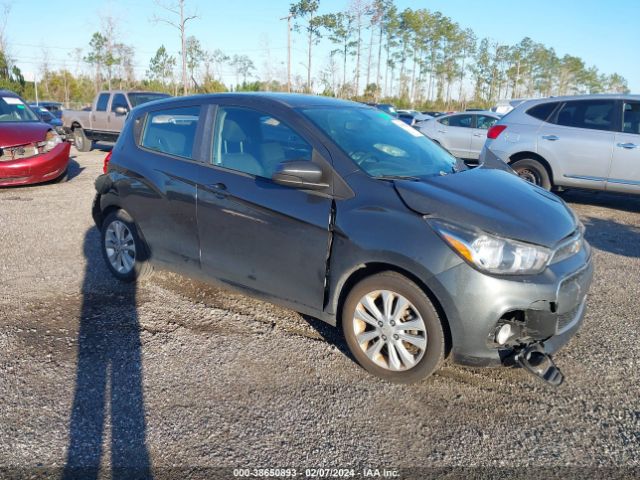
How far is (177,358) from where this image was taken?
3.47 metres

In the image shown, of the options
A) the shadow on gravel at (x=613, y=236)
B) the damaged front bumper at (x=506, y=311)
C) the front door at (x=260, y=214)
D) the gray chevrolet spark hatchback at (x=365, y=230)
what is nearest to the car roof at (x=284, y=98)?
the gray chevrolet spark hatchback at (x=365, y=230)

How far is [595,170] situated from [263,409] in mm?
7151

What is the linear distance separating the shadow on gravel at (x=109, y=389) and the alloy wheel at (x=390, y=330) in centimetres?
140

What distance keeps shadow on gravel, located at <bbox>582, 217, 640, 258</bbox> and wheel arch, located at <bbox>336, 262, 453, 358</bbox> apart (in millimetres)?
4070

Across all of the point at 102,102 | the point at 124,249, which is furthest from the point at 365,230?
the point at 102,102

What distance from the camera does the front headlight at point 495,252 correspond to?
284 centimetres

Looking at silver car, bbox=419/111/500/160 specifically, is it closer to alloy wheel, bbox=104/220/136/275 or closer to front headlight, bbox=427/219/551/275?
alloy wheel, bbox=104/220/136/275

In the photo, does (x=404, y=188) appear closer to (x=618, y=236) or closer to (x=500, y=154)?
(x=618, y=236)

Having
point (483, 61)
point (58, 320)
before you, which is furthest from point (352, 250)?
point (483, 61)

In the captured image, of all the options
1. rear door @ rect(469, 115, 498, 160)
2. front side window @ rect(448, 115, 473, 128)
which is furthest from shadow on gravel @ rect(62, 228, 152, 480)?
front side window @ rect(448, 115, 473, 128)

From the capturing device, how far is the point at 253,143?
381 cm

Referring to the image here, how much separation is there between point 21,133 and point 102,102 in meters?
6.09

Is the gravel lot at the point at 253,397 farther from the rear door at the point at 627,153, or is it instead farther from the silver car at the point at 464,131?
the silver car at the point at 464,131

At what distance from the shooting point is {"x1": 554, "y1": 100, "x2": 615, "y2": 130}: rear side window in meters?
7.95
